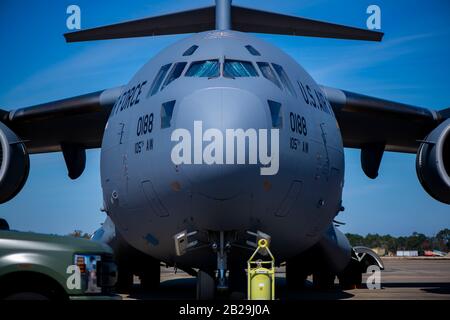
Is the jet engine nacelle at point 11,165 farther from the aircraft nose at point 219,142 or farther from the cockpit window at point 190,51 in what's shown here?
the aircraft nose at point 219,142

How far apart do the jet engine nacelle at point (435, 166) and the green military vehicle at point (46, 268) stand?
695cm

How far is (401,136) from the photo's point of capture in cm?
1453

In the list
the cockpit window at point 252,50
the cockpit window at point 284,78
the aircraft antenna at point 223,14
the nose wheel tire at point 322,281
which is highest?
the aircraft antenna at point 223,14

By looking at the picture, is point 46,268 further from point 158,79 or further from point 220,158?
point 158,79

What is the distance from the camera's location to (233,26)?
44.9ft

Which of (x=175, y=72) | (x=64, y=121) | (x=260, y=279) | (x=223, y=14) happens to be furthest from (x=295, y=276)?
(x=175, y=72)

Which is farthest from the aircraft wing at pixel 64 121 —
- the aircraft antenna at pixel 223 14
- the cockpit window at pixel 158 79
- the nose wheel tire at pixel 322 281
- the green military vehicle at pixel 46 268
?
the green military vehicle at pixel 46 268

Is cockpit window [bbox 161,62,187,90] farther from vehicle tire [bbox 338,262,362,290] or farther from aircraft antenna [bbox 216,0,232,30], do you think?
vehicle tire [bbox 338,262,362,290]

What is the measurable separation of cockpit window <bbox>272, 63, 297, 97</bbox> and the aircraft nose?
1030 mm

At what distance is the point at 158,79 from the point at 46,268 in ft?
10.3

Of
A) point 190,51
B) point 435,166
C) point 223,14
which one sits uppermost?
point 223,14

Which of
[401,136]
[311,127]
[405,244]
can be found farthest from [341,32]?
[405,244]

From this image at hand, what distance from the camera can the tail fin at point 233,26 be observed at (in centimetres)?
1295

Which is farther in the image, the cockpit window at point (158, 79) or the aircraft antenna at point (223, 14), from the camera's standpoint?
the aircraft antenna at point (223, 14)
